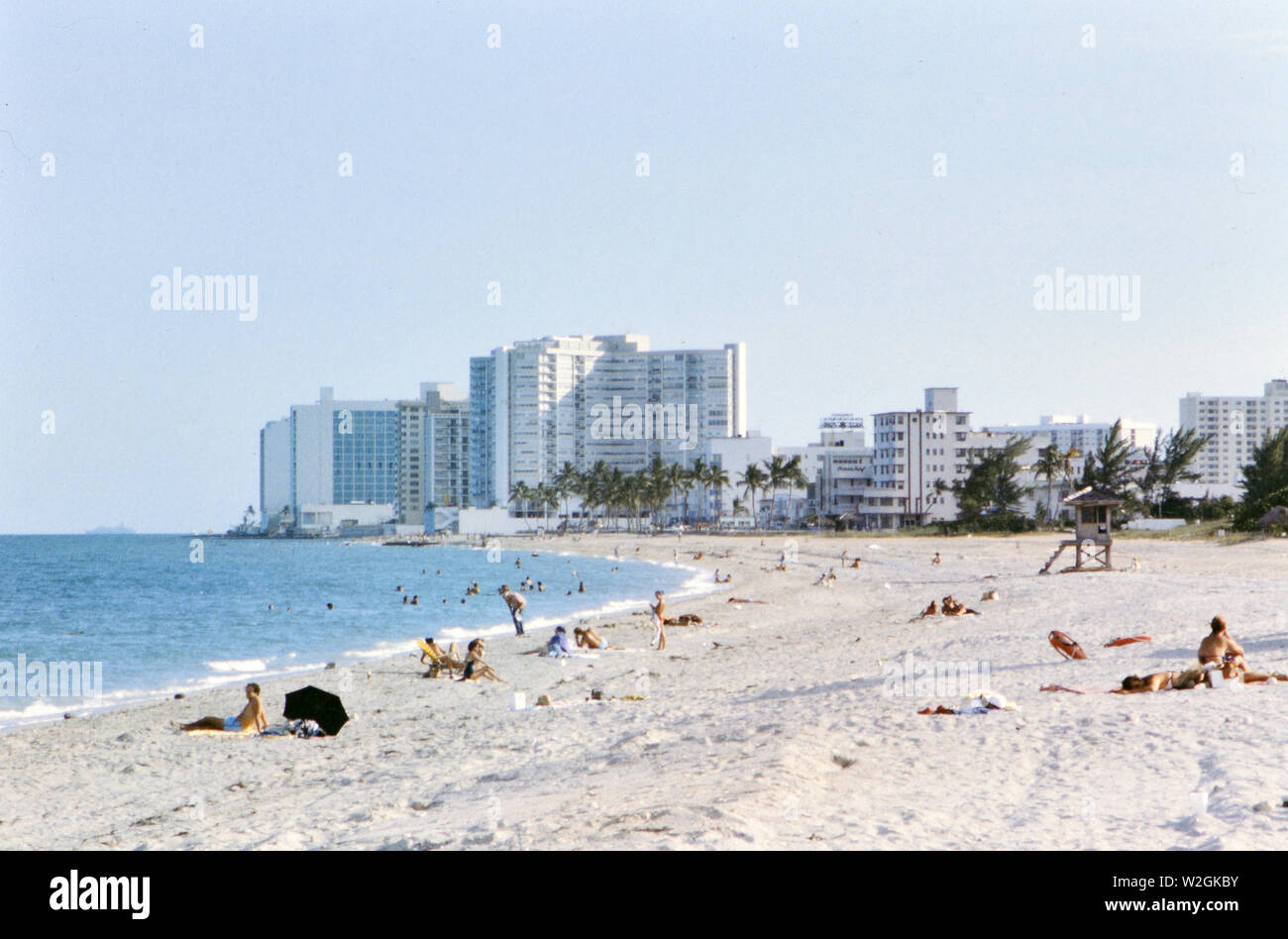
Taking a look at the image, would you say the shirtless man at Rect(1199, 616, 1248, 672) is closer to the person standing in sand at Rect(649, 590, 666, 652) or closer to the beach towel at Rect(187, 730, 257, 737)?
the beach towel at Rect(187, 730, 257, 737)

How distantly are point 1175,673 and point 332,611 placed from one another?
35518 millimetres

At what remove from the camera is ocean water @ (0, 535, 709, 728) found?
78.3ft

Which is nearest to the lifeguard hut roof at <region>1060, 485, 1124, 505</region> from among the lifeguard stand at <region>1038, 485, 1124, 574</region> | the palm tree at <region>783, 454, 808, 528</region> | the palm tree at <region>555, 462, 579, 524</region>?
the lifeguard stand at <region>1038, 485, 1124, 574</region>

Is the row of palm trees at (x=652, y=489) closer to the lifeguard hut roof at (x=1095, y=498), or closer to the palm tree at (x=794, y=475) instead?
the palm tree at (x=794, y=475)

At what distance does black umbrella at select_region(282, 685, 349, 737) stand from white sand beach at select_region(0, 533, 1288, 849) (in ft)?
0.70

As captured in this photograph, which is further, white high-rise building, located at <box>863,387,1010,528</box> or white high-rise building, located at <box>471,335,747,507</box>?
white high-rise building, located at <box>471,335,747,507</box>

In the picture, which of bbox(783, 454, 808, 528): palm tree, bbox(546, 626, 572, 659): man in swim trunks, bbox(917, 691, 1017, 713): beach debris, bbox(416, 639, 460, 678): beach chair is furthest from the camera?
bbox(783, 454, 808, 528): palm tree

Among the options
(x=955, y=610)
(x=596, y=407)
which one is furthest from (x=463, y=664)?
(x=596, y=407)

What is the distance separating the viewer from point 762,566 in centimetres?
6181

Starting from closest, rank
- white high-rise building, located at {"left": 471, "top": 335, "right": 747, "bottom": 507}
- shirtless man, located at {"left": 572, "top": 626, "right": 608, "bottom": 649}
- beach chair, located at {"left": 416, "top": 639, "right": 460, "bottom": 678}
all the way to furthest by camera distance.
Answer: beach chair, located at {"left": 416, "top": 639, "right": 460, "bottom": 678} → shirtless man, located at {"left": 572, "top": 626, "right": 608, "bottom": 649} → white high-rise building, located at {"left": 471, "top": 335, "right": 747, "bottom": 507}

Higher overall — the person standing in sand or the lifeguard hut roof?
the lifeguard hut roof

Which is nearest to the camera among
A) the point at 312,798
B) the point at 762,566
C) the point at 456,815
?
the point at 456,815
